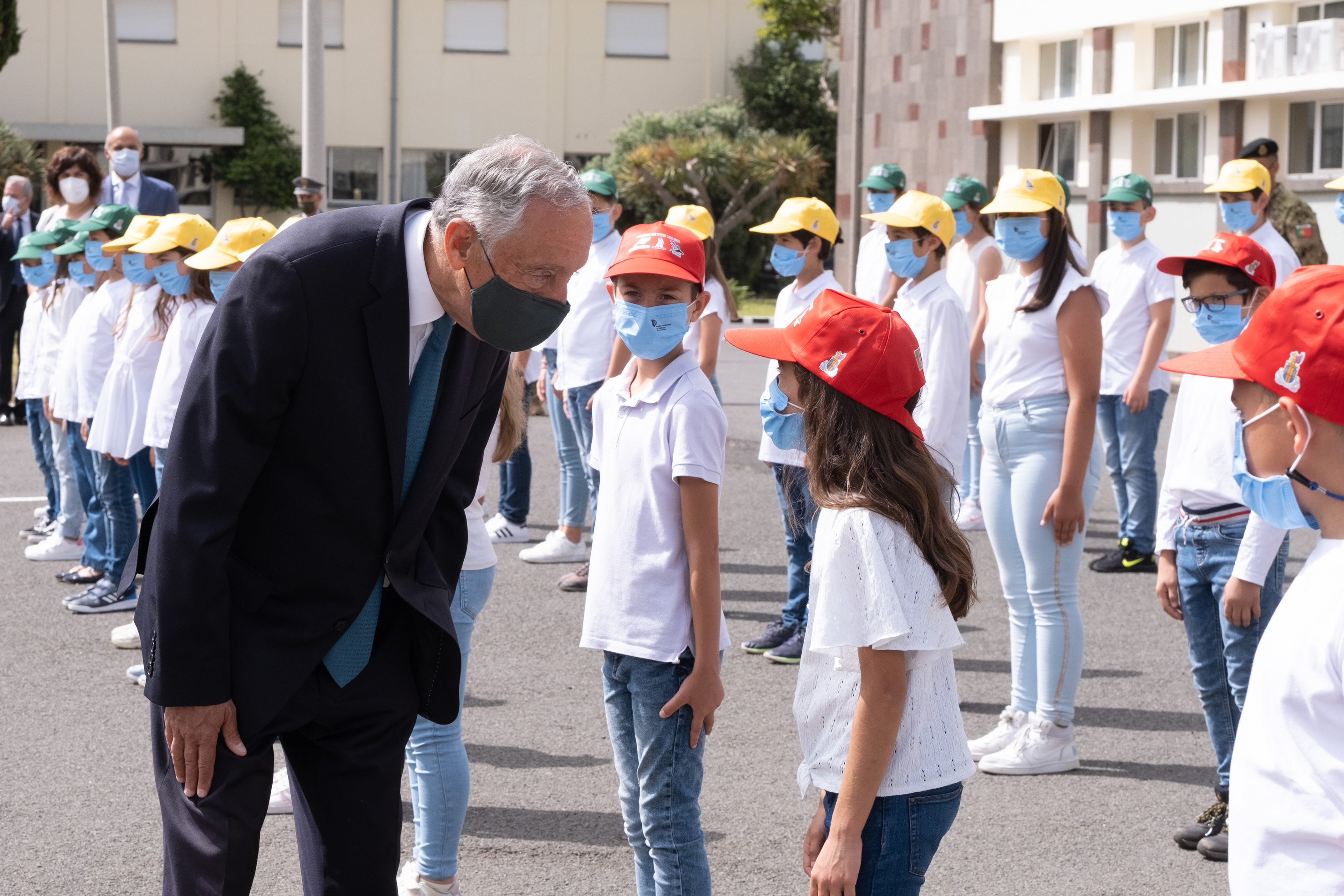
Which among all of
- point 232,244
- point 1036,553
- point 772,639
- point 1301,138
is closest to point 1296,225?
point 772,639

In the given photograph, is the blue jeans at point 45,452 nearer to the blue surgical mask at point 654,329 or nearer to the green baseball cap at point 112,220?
the green baseball cap at point 112,220

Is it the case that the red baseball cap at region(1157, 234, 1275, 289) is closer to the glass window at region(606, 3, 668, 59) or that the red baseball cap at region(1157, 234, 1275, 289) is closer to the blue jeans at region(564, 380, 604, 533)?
the blue jeans at region(564, 380, 604, 533)

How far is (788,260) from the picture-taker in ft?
24.2

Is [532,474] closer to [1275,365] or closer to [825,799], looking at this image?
[825,799]

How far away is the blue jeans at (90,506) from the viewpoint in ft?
26.7

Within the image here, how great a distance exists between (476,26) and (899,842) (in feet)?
129

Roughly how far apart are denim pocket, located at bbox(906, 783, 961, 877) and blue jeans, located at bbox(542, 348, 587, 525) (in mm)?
6053

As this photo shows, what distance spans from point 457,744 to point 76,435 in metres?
5.42

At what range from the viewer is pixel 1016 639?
214 inches

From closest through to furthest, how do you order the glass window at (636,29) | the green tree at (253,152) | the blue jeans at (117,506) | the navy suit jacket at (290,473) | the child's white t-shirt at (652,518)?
1. the navy suit jacket at (290,473)
2. the child's white t-shirt at (652,518)
3. the blue jeans at (117,506)
4. the green tree at (253,152)
5. the glass window at (636,29)

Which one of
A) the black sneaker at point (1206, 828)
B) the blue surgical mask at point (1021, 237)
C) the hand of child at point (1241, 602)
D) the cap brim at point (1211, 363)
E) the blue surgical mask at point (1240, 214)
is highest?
the blue surgical mask at point (1240, 214)

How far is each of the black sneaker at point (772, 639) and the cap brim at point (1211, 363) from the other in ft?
13.5

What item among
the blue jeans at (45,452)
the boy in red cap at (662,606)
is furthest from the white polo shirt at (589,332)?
the boy in red cap at (662,606)

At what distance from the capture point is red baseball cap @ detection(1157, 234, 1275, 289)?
467cm
